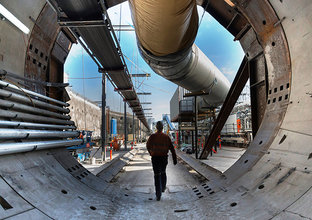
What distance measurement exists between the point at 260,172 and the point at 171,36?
7.23ft

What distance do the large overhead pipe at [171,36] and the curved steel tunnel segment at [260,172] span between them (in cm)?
105

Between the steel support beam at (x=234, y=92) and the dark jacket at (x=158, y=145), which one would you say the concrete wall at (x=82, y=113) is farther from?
the dark jacket at (x=158, y=145)

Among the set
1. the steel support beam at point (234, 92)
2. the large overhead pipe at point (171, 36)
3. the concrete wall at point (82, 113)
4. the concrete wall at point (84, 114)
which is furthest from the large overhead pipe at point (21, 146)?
the concrete wall at point (82, 113)

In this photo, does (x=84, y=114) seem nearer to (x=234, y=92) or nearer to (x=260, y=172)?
(x=234, y=92)

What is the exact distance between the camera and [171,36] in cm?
288

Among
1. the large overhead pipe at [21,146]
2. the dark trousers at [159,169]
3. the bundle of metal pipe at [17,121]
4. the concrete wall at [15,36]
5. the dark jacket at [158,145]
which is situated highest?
the concrete wall at [15,36]

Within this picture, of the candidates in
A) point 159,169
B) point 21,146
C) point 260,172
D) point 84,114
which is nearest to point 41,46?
point 21,146

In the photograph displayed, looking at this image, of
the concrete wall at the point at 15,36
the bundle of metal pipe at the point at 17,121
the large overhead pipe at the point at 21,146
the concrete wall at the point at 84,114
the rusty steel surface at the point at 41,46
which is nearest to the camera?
the large overhead pipe at the point at 21,146

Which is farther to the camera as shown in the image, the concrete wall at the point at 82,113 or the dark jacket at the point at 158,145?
the concrete wall at the point at 82,113

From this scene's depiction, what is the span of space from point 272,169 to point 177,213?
125 centimetres

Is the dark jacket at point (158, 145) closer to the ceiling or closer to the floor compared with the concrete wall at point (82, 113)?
closer to the floor

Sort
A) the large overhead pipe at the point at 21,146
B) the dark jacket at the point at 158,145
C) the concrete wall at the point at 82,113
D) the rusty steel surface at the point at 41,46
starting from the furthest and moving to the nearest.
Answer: the concrete wall at the point at 82,113, the dark jacket at the point at 158,145, the rusty steel surface at the point at 41,46, the large overhead pipe at the point at 21,146

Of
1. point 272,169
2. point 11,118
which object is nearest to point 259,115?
point 272,169

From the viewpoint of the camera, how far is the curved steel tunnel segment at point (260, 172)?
1694mm
